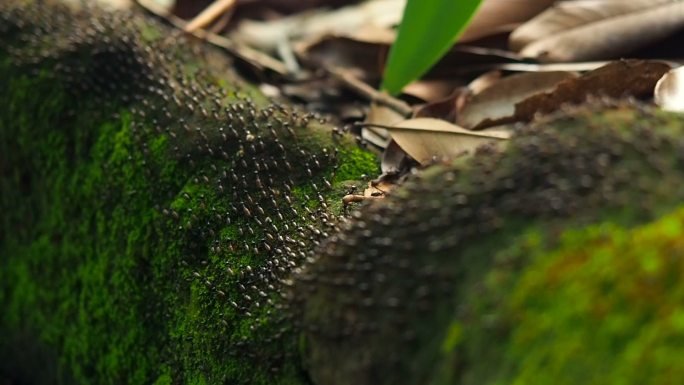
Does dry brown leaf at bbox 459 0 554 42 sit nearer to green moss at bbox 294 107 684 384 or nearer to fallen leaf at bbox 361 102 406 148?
fallen leaf at bbox 361 102 406 148

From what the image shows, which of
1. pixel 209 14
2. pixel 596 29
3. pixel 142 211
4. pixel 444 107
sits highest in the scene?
pixel 209 14

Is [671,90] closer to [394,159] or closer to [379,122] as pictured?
[394,159]

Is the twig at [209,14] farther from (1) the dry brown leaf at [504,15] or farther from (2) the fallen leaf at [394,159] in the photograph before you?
(2) the fallen leaf at [394,159]

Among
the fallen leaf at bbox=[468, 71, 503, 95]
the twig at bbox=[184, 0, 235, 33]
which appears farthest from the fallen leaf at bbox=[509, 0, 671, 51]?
the twig at bbox=[184, 0, 235, 33]

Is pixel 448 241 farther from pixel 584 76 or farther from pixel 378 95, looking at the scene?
pixel 378 95

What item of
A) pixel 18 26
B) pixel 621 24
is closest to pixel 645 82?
pixel 621 24

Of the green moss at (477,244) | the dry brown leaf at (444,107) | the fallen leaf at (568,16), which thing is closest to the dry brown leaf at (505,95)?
the dry brown leaf at (444,107)

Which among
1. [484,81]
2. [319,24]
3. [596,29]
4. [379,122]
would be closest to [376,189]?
[379,122]
